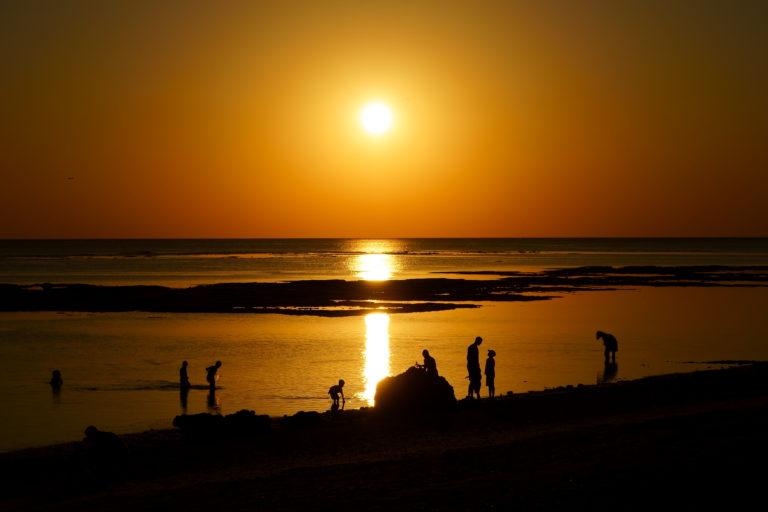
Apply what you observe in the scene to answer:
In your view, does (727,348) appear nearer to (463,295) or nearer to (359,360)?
(359,360)

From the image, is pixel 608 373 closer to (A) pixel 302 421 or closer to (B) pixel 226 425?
(A) pixel 302 421

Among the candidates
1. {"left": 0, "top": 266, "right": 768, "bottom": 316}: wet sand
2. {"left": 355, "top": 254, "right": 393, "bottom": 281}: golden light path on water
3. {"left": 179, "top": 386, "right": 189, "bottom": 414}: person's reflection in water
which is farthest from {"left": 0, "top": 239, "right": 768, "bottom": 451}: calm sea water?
{"left": 355, "top": 254, "right": 393, "bottom": 281}: golden light path on water

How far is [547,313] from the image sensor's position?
53312mm

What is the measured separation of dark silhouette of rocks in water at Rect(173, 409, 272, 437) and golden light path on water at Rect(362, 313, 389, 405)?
5.46 meters

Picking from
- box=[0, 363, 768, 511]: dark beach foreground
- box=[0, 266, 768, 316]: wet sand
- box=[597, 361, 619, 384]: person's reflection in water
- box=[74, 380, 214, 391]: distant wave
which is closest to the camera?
box=[0, 363, 768, 511]: dark beach foreground

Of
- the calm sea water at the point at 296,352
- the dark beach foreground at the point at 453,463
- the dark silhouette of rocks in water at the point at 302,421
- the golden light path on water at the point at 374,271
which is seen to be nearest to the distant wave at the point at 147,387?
the calm sea water at the point at 296,352

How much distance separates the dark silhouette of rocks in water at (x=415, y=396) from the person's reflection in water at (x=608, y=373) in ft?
28.2

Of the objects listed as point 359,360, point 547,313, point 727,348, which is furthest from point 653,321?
point 359,360

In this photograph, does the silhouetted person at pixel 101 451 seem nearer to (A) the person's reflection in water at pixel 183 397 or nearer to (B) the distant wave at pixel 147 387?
(A) the person's reflection in water at pixel 183 397

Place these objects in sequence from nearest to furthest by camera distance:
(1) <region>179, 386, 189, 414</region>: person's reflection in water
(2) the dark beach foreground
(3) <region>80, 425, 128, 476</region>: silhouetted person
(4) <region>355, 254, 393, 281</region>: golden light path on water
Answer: (2) the dark beach foreground → (3) <region>80, 425, 128, 476</region>: silhouetted person → (1) <region>179, 386, 189, 414</region>: person's reflection in water → (4) <region>355, 254, 393, 281</region>: golden light path on water

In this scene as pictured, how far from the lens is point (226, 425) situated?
63.4ft

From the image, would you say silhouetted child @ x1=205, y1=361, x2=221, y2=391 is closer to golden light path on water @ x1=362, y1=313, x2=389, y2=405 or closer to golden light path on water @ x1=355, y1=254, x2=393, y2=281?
golden light path on water @ x1=362, y1=313, x2=389, y2=405

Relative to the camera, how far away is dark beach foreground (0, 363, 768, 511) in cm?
1256

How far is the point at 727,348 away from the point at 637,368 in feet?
25.9
